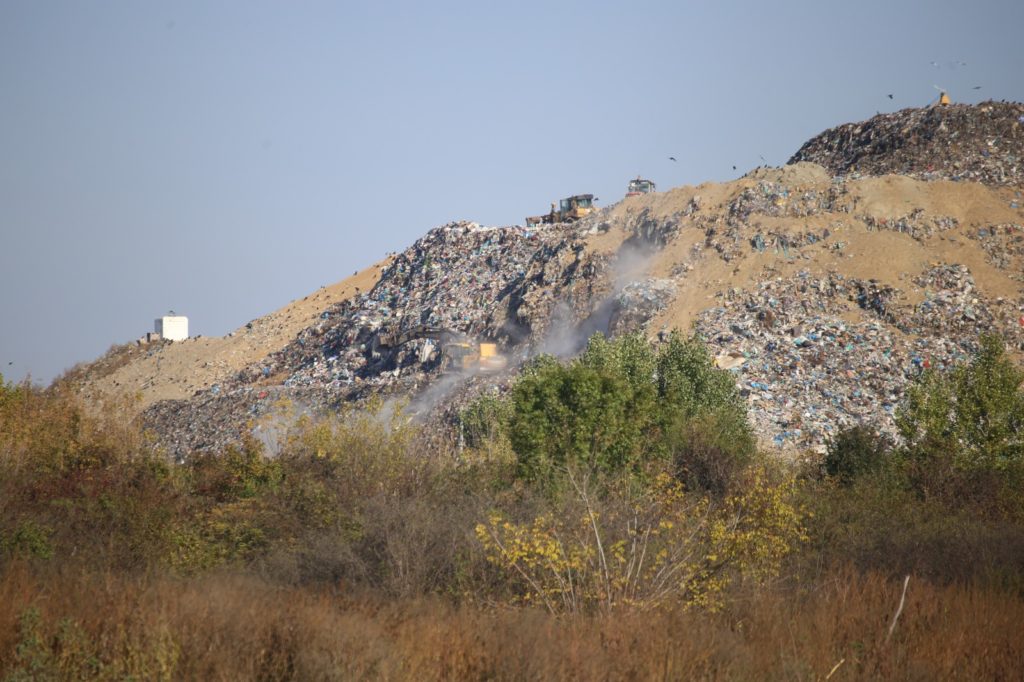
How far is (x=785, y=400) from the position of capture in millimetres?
29750

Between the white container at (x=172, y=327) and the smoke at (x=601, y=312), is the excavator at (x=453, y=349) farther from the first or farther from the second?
the white container at (x=172, y=327)

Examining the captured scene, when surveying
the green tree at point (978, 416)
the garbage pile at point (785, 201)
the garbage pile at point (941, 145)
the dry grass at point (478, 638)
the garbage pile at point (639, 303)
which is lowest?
the dry grass at point (478, 638)

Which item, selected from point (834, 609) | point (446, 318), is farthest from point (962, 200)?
point (834, 609)

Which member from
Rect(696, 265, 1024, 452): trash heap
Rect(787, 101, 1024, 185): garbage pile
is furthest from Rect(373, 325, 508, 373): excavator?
Rect(787, 101, 1024, 185): garbage pile

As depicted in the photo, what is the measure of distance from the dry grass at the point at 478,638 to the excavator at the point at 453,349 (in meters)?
30.6

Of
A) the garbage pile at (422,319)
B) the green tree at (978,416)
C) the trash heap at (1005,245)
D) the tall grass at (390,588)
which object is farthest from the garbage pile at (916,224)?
the tall grass at (390,588)

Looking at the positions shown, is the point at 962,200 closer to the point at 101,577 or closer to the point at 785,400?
the point at 785,400

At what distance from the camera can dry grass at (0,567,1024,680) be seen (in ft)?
28.8

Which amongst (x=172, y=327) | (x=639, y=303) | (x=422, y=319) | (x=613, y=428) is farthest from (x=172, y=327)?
(x=613, y=428)

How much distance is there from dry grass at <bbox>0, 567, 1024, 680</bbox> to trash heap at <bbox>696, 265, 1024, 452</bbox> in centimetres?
1794

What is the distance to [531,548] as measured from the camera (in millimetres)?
11406

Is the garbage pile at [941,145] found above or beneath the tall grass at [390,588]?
above

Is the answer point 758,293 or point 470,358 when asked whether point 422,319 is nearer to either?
point 470,358

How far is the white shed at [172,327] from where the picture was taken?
210 ft
